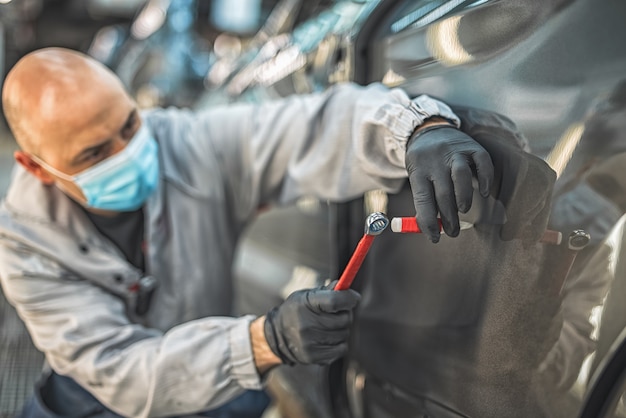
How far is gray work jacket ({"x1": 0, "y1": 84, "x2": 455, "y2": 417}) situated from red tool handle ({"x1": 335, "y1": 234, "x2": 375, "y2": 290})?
0.20 metres

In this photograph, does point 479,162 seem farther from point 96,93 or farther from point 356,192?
point 96,93

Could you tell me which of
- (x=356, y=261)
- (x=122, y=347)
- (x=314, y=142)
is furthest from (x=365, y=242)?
(x=122, y=347)

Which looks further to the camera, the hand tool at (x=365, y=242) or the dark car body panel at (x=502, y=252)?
the hand tool at (x=365, y=242)

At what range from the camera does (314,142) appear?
1515mm

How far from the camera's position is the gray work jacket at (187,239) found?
130 centimetres

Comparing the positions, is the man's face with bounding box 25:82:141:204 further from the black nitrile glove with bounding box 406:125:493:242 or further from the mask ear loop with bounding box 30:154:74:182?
the black nitrile glove with bounding box 406:125:493:242

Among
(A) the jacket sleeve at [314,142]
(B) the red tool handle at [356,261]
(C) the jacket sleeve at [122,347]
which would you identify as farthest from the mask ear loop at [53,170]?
(B) the red tool handle at [356,261]

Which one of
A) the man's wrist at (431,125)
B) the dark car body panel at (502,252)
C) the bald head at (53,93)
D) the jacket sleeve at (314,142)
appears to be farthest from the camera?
the bald head at (53,93)

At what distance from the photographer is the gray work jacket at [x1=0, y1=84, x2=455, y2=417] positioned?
51.3 inches

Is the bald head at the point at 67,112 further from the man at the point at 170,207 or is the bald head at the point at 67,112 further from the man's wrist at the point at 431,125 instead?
the man's wrist at the point at 431,125

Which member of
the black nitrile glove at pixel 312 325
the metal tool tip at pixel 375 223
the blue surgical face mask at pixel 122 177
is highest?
the metal tool tip at pixel 375 223

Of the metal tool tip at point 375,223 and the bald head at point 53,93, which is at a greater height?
the bald head at point 53,93

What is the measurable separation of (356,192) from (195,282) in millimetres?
550

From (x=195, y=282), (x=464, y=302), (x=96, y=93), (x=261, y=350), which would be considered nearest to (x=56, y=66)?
(x=96, y=93)
